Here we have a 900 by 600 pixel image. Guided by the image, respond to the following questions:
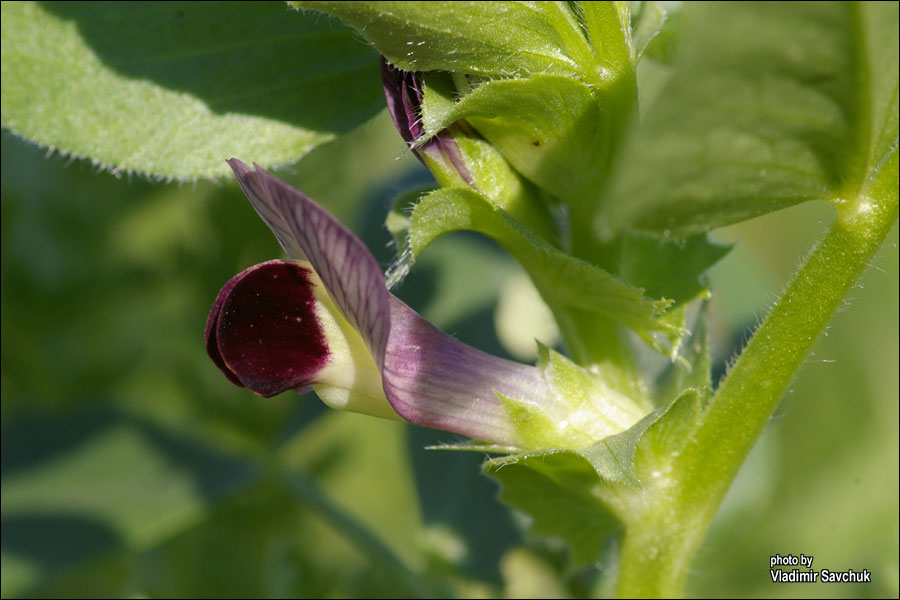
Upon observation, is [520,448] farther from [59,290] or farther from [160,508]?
[59,290]

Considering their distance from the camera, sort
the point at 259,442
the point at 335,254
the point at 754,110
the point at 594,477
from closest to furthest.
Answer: the point at 754,110
the point at 335,254
the point at 594,477
the point at 259,442

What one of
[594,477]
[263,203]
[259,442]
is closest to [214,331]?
[263,203]

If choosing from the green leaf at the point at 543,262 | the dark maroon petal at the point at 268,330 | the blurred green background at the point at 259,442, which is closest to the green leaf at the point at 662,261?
the green leaf at the point at 543,262

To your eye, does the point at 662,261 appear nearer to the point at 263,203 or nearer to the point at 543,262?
the point at 543,262

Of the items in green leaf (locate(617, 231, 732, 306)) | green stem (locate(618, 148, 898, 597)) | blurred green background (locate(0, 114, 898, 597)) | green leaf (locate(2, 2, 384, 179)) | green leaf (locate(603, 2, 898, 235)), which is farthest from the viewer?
blurred green background (locate(0, 114, 898, 597))

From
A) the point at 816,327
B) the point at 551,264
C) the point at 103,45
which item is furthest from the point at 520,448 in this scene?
the point at 103,45

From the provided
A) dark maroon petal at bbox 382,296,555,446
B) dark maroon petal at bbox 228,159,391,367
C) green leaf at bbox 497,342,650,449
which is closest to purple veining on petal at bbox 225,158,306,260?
dark maroon petal at bbox 228,159,391,367

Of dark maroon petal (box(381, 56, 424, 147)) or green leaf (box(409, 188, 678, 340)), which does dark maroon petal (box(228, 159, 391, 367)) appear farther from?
dark maroon petal (box(381, 56, 424, 147))
